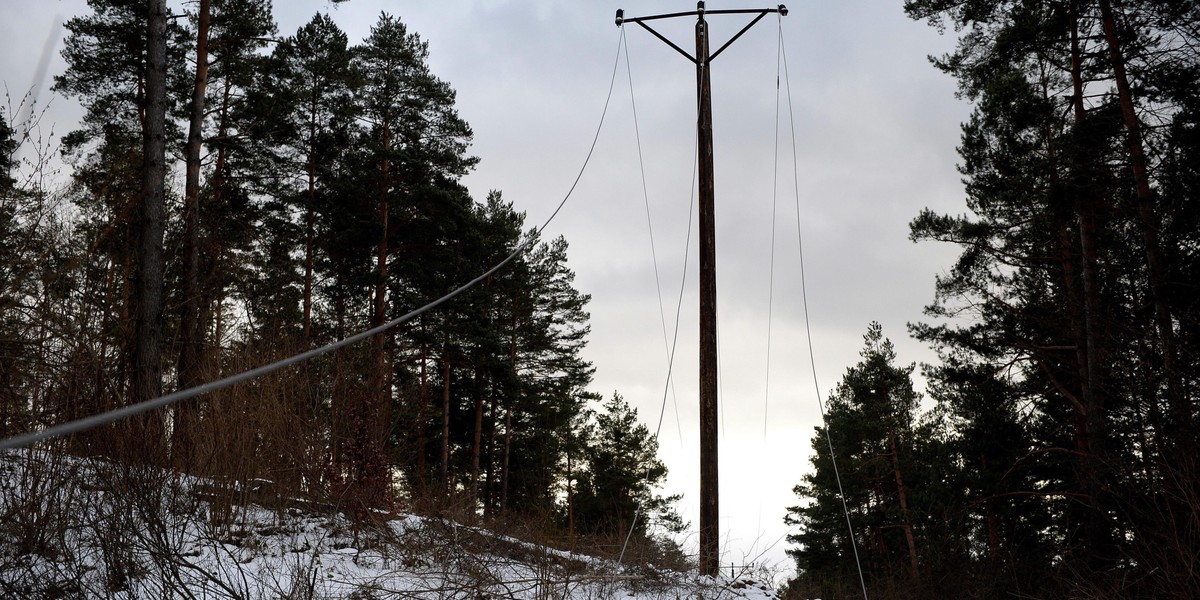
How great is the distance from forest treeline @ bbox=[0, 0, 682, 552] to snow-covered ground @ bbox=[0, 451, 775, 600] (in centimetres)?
29

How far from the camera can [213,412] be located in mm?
6625

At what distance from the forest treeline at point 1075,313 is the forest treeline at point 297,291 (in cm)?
505

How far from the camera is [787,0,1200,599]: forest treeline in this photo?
9.50 m

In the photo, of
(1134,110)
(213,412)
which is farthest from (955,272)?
(213,412)

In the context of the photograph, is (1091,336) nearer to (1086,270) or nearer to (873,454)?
(1086,270)

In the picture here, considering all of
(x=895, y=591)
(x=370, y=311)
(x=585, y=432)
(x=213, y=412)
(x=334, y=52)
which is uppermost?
(x=334, y=52)

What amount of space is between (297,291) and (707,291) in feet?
44.5

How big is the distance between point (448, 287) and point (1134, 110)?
46.0ft

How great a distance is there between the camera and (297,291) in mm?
18797

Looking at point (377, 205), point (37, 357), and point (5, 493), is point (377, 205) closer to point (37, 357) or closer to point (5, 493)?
point (37, 357)

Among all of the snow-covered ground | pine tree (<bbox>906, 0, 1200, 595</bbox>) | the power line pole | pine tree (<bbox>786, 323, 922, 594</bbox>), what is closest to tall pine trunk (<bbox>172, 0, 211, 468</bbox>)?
the snow-covered ground

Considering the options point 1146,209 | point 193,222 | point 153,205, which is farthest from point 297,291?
point 1146,209

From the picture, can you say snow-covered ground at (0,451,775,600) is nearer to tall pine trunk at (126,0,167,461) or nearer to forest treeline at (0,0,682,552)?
forest treeline at (0,0,682,552)

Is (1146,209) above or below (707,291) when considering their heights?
above
